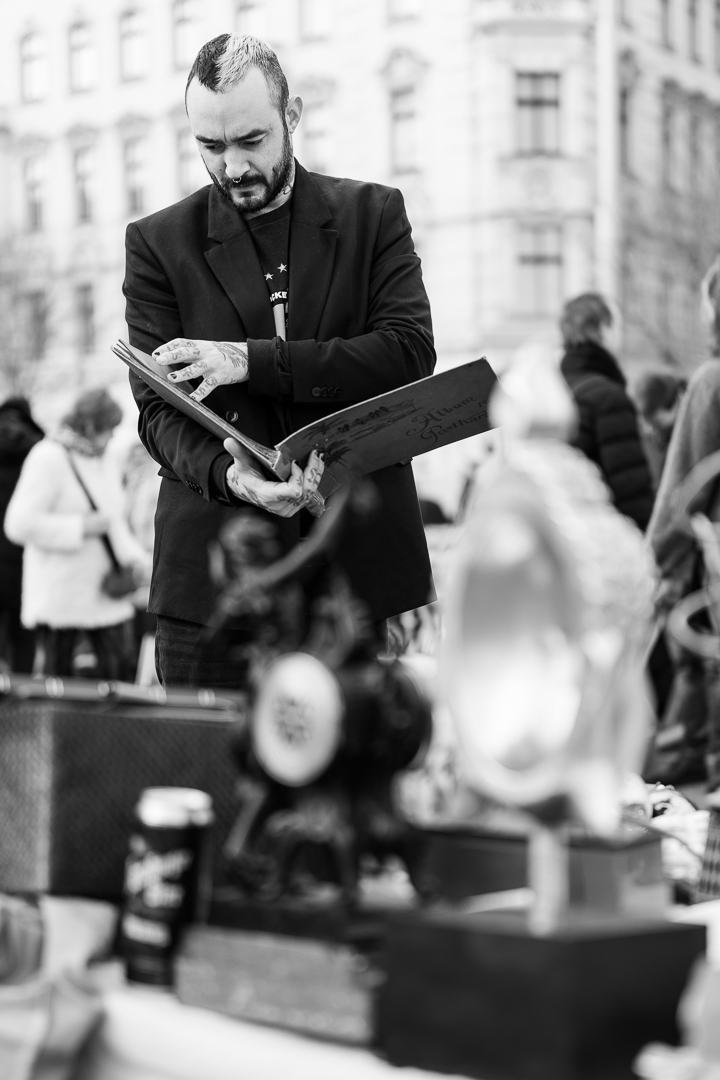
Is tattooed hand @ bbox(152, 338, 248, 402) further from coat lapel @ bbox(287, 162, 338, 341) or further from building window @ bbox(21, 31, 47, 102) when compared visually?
building window @ bbox(21, 31, 47, 102)

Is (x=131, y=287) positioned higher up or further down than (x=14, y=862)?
higher up

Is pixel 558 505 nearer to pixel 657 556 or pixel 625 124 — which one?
pixel 657 556

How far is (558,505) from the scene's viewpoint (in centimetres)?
102

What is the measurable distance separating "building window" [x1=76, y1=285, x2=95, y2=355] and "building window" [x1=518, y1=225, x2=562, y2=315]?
8647 millimetres

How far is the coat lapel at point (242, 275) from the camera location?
2152mm

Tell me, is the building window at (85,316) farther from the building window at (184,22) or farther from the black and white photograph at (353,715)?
the black and white photograph at (353,715)

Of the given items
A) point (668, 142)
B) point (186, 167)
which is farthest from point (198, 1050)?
point (186, 167)

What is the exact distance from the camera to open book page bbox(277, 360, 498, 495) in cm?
193

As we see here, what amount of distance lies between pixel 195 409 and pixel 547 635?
103cm

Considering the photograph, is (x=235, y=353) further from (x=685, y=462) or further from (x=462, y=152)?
(x=462, y=152)

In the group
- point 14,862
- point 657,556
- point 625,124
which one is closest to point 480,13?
point 625,124

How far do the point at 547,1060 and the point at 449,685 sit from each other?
25cm

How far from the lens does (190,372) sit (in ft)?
6.55

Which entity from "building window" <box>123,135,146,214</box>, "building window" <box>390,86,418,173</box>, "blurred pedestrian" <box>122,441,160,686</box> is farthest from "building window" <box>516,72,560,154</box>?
"blurred pedestrian" <box>122,441,160,686</box>
